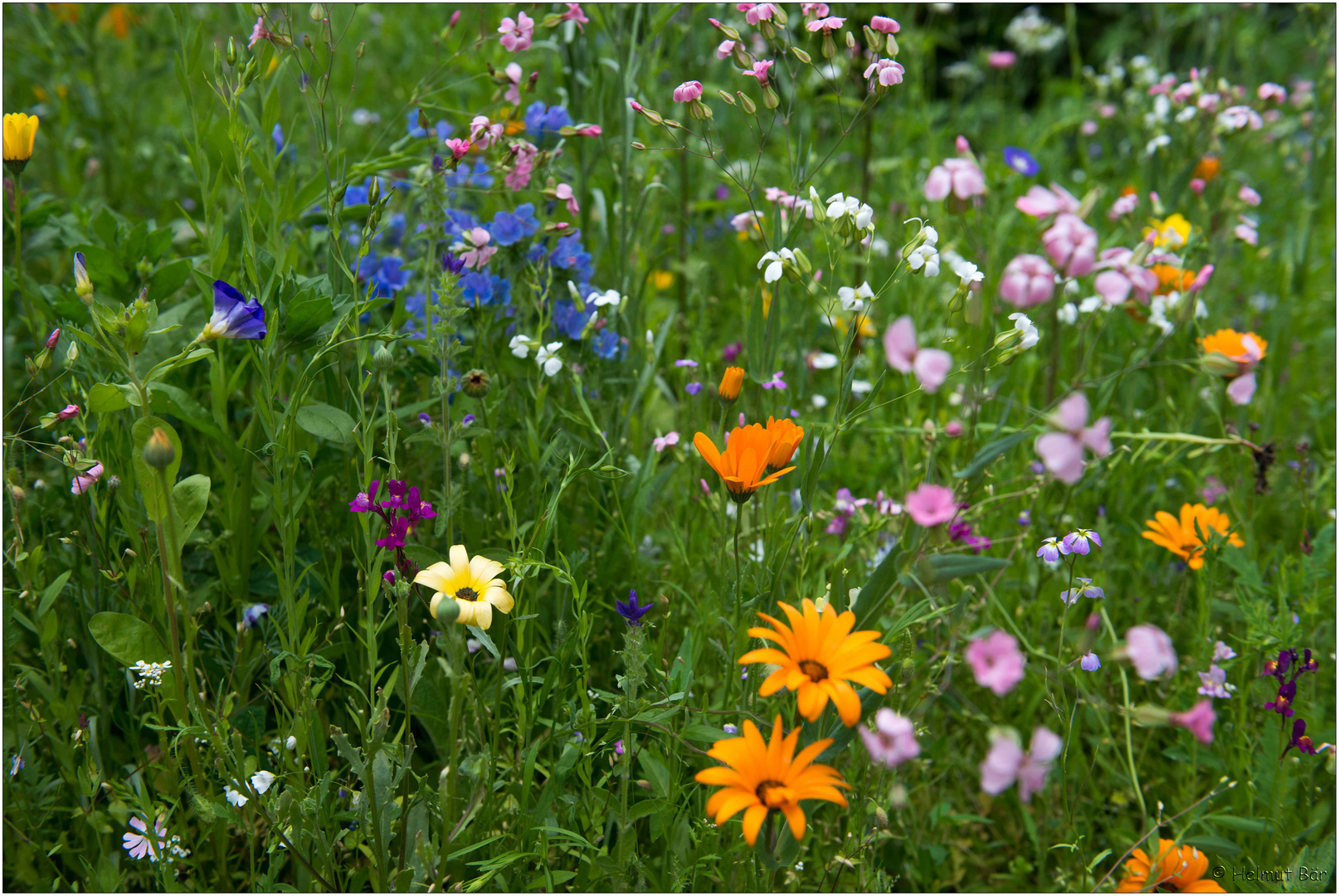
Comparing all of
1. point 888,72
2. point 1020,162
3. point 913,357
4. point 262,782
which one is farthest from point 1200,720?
point 1020,162

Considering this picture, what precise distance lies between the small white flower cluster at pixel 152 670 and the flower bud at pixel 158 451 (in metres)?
0.38

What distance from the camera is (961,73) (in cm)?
352

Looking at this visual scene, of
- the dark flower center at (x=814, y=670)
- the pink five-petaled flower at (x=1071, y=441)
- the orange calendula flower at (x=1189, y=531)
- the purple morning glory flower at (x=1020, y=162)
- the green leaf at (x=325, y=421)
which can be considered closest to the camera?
the pink five-petaled flower at (x=1071, y=441)

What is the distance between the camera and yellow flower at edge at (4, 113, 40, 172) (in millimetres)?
1479

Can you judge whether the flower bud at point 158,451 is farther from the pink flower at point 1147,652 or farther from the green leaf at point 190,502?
the pink flower at point 1147,652

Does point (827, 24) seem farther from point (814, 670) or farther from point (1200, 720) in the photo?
point (1200, 720)

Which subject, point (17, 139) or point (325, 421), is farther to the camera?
point (17, 139)

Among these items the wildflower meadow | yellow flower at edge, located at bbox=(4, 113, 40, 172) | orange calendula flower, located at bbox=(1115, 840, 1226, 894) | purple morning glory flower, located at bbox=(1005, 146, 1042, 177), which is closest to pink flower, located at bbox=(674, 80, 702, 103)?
the wildflower meadow

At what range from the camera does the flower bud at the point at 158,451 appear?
38.8 inches

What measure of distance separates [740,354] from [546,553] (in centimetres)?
76

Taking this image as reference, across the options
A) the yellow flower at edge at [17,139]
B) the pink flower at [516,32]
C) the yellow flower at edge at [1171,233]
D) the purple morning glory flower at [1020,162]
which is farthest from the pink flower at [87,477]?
the purple morning glory flower at [1020,162]

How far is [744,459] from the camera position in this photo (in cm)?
112

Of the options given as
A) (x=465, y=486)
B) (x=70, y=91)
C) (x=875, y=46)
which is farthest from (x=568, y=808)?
(x=70, y=91)

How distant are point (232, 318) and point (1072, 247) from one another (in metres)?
0.98
